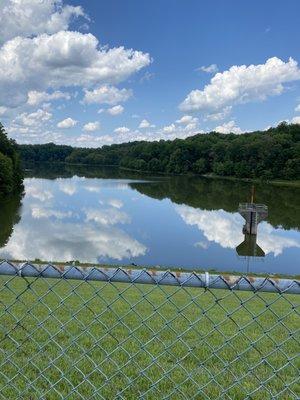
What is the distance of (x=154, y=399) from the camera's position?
3.83 metres

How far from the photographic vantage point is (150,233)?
3619 cm

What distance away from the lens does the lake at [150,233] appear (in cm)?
2729

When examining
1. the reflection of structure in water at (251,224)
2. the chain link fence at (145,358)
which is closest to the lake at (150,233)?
the reflection of structure in water at (251,224)

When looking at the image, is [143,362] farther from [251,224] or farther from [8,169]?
[8,169]

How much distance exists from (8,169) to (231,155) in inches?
2634

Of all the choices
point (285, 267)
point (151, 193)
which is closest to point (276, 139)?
point (151, 193)

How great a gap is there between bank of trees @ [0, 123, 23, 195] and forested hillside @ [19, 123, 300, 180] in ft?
175

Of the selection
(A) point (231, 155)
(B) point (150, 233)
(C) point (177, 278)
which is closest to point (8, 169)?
(B) point (150, 233)

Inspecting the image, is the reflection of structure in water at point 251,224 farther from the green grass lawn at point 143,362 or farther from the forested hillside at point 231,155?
the forested hillside at point 231,155

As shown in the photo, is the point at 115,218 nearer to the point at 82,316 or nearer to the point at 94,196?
Result: the point at 94,196

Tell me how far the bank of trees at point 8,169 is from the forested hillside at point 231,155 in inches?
2094

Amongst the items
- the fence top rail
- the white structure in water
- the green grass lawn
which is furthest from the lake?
the fence top rail

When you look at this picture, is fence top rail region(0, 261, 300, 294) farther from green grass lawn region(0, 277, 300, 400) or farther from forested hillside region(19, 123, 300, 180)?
forested hillside region(19, 123, 300, 180)

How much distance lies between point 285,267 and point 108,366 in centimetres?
2412
